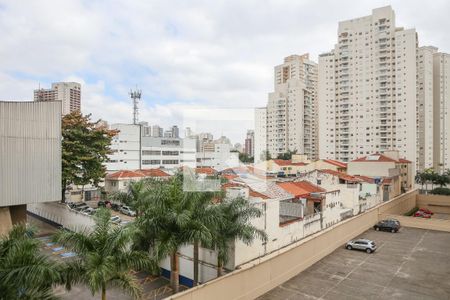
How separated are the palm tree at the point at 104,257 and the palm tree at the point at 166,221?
1336mm

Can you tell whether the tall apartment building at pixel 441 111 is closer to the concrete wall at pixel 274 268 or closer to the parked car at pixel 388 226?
the parked car at pixel 388 226

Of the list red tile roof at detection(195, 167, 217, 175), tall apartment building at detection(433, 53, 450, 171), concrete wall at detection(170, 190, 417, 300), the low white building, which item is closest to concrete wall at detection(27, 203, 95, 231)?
red tile roof at detection(195, 167, 217, 175)

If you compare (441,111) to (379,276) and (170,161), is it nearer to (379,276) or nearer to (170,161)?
(170,161)

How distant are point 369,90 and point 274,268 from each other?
55.8 meters

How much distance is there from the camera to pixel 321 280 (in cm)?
1173

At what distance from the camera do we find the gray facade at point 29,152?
12.2 metres

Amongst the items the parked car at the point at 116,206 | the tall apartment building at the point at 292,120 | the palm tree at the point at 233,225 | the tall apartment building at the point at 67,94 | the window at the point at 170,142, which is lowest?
the parked car at the point at 116,206

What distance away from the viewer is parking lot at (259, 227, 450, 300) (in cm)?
1061

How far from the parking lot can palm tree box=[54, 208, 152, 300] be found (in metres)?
5.56

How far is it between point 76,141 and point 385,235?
2157 cm

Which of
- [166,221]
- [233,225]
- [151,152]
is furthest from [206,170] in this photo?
[151,152]

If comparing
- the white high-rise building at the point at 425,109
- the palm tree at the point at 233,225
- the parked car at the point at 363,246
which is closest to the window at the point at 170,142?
the parked car at the point at 363,246

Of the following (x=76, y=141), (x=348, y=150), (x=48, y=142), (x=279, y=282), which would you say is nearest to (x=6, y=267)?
(x=279, y=282)

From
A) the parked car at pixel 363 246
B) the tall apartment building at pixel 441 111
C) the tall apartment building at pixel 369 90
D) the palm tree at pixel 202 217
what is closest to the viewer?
the palm tree at pixel 202 217
